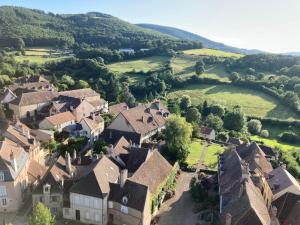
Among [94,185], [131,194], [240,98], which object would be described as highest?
[94,185]

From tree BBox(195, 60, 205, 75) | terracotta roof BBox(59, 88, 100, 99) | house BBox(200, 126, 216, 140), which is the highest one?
tree BBox(195, 60, 205, 75)

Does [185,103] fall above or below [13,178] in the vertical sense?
below

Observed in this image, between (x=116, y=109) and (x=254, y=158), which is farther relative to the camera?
(x=116, y=109)

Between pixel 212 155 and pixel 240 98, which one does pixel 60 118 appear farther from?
pixel 240 98

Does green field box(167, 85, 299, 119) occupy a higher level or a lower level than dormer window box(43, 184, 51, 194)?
lower

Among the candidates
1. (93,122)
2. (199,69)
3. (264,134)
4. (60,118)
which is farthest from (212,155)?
(199,69)

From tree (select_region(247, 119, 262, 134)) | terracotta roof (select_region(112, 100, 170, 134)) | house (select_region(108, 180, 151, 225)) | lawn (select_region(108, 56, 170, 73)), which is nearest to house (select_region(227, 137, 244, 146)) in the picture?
terracotta roof (select_region(112, 100, 170, 134))

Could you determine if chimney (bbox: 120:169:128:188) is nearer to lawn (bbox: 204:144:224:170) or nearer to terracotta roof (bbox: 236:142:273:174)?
terracotta roof (bbox: 236:142:273:174)

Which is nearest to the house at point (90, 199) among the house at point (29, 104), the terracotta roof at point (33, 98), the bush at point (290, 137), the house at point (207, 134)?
the house at point (29, 104)

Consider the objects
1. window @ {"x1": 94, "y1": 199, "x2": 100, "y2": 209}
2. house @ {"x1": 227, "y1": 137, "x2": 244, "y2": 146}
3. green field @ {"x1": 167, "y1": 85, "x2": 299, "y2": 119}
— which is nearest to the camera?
window @ {"x1": 94, "y1": 199, "x2": 100, "y2": 209}
